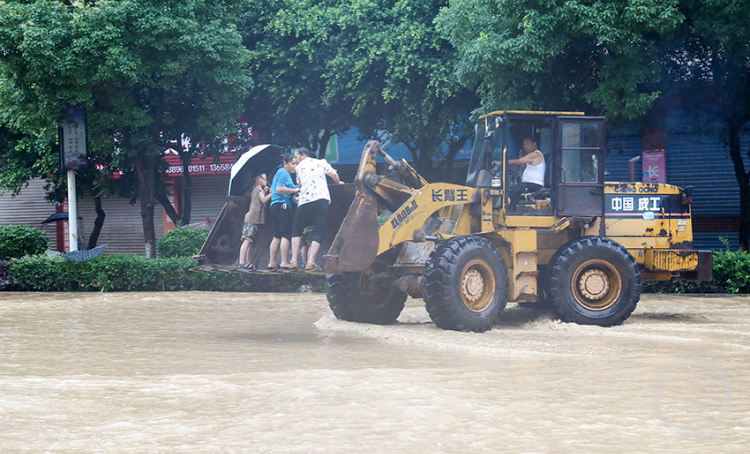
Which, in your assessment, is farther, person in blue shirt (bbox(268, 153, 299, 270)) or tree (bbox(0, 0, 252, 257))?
tree (bbox(0, 0, 252, 257))

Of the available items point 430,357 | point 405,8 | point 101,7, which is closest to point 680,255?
point 430,357

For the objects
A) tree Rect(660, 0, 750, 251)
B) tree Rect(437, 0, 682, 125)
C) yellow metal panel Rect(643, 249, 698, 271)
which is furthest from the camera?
tree Rect(660, 0, 750, 251)

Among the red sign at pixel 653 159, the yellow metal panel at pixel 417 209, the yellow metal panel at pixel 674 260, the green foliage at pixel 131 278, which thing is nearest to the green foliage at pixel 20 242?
the green foliage at pixel 131 278

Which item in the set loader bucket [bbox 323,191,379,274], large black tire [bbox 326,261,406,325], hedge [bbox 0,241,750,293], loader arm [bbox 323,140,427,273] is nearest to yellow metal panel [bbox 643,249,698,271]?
large black tire [bbox 326,261,406,325]

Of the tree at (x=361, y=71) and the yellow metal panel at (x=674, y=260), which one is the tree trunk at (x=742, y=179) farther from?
the yellow metal panel at (x=674, y=260)

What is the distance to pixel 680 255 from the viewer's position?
11859 millimetres

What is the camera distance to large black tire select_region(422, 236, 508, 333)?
9773 millimetres

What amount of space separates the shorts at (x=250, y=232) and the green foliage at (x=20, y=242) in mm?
13072

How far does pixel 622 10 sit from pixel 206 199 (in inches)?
834

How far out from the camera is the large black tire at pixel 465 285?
9773mm

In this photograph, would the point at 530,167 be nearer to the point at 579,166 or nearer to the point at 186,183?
the point at 579,166

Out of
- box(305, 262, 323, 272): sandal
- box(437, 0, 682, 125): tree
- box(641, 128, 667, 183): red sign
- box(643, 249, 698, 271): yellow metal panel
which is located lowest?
box(643, 249, 698, 271): yellow metal panel

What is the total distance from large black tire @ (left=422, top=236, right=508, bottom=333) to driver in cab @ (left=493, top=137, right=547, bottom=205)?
1.23 metres

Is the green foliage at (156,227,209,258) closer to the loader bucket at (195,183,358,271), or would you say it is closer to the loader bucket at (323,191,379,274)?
the loader bucket at (195,183,358,271)
